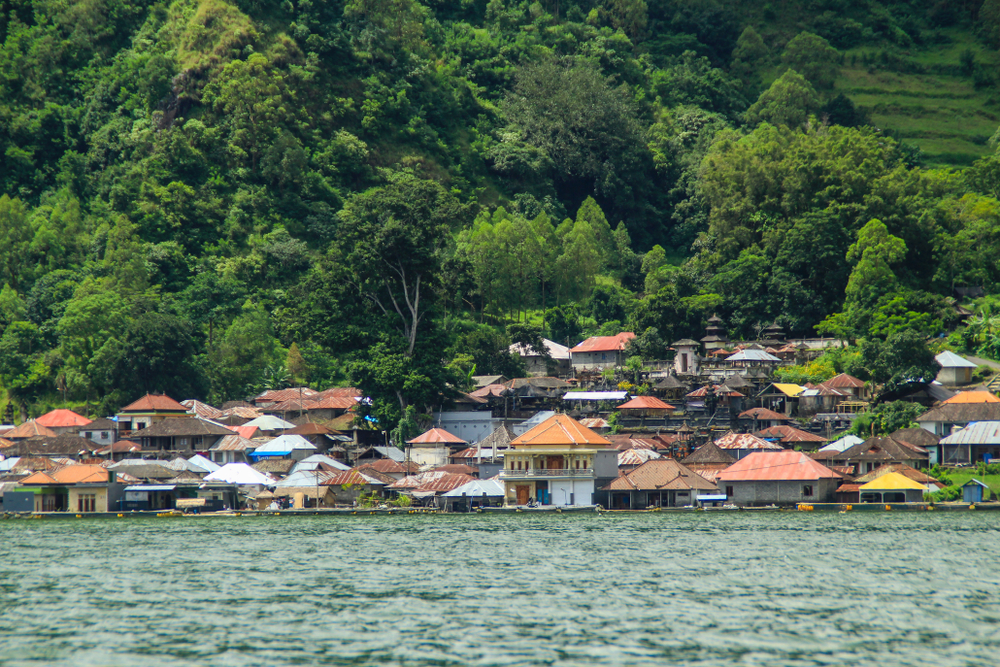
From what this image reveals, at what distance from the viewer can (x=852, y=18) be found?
16350cm

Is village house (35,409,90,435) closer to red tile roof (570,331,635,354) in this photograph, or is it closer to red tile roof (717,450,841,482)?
red tile roof (570,331,635,354)

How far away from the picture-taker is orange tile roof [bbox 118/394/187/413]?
265 feet

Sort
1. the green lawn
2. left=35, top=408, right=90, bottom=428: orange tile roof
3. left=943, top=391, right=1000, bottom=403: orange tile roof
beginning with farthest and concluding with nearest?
the green lawn
left=35, top=408, right=90, bottom=428: orange tile roof
left=943, top=391, right=1000, bottom=403: orange tile roof

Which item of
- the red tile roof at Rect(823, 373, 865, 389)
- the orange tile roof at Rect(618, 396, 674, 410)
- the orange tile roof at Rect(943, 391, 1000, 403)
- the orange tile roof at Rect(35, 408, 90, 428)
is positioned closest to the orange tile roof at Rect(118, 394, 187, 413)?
the orange tile roof at Rect(35, 408, 90, 428)

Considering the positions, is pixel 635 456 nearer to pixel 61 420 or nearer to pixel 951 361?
pixel 951 361

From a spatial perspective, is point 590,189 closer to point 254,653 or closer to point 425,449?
point 425,449

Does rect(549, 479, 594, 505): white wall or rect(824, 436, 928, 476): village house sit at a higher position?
rect(824, 436, 928, 476): village house

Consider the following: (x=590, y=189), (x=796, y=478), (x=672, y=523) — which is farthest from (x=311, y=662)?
(x=590, y=189)

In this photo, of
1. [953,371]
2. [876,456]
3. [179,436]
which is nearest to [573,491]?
[876,456]

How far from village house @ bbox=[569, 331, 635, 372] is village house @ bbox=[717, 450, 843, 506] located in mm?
31369

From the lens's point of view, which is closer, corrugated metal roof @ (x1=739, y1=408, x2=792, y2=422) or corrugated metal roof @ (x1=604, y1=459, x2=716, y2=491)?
corrugated metal roof @ (x1=604, y1=459, x2=716, y2=491)

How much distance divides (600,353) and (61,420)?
1550 inches

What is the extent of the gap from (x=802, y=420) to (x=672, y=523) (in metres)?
27.2

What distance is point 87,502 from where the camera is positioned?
6388cm
